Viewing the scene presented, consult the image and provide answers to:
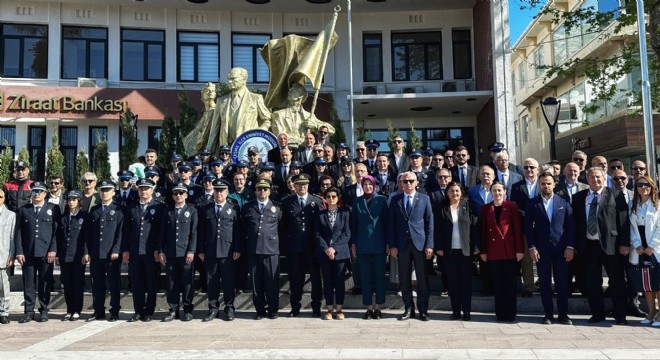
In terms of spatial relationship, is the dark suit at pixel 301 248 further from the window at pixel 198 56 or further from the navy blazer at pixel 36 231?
the window at pixel 198 56

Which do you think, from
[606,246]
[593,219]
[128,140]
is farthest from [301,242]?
[128,140]

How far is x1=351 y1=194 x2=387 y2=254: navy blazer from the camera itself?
25.5 ft

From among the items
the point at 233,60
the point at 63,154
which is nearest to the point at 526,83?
the point at 233,60

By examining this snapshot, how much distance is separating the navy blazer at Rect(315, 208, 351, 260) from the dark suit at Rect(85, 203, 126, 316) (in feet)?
9.11

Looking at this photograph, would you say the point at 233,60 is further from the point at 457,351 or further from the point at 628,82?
the point at 457,351

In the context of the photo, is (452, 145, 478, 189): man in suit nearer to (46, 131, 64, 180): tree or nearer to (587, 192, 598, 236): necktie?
(587, 192, 598, 236): necktie

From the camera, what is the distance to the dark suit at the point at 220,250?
7996 millimetres

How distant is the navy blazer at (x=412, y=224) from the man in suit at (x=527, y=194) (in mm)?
1221

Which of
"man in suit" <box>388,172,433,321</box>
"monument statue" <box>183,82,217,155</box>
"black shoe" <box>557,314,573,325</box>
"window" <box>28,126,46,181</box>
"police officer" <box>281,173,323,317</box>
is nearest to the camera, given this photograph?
"black shoe" <box>557,314,573,325</box>

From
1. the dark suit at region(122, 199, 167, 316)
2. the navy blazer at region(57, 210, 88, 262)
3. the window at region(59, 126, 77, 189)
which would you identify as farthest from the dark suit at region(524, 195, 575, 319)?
the window at region(59, 126, 77, 189)

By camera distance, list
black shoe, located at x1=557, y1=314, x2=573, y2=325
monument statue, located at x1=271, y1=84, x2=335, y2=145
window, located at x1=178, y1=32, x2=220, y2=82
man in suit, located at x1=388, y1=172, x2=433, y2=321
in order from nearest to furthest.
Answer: black shoe, located at x1=557, y1=314, x2=573, y2=325, man in suit, located at x1=388, y1=172, x2=433, y2=321, monument statue, located at x1=271, y1=84, x2=335, y2=145, window, located at x1=178, y1=32, x2=220, y2=82

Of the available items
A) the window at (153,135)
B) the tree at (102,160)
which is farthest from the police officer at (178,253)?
the window at (153,135)

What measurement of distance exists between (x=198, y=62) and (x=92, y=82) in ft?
13.2

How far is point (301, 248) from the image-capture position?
26.2ft
